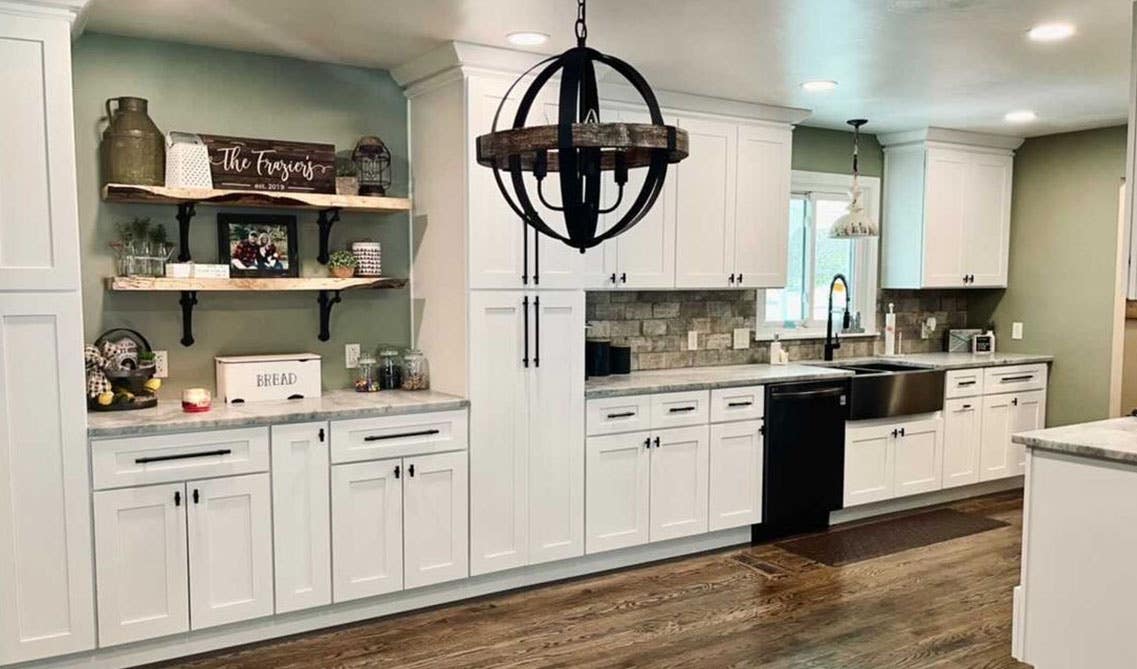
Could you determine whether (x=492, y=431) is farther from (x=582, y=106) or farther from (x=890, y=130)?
(x=890, y=130)

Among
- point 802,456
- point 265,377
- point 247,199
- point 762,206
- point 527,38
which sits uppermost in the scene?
point 527,38

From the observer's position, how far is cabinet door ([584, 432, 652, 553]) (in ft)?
13.4

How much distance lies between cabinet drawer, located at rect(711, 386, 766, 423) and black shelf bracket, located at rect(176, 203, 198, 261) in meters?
2.51

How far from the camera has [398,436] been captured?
11.8 ft

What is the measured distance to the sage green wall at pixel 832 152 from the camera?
548 cm

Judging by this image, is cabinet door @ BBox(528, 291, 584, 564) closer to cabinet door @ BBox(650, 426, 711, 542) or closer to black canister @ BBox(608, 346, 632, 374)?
cabinet door @ BBox(650, 426, 711, 542)

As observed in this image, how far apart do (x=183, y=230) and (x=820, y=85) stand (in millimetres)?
2987

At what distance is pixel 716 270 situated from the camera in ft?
15.4

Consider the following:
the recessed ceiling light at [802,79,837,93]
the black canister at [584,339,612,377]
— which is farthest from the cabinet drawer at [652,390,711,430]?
the recessed ceiling light at [802,79,837,93]

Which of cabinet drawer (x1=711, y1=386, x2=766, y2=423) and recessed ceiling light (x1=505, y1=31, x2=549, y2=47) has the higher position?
recessed ceiling light (x1=505, y1=31, x2=549, y2=47)

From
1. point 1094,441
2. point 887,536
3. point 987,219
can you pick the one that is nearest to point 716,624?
point 1094,441

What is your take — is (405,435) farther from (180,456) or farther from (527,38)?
(527,38)

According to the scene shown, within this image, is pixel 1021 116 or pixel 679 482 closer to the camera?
pixel 679 482

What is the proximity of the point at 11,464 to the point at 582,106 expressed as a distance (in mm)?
2309
